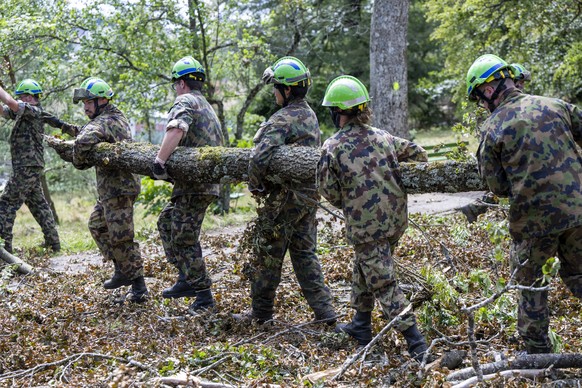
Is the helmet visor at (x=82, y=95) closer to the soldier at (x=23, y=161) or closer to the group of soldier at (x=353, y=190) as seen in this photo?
the group of soldier at (x=353, y=190)

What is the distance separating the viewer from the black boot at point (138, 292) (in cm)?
773

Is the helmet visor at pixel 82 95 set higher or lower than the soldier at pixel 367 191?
higher

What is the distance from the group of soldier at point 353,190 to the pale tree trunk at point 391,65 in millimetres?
4327

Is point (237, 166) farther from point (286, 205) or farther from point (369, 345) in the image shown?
point (369, 345)

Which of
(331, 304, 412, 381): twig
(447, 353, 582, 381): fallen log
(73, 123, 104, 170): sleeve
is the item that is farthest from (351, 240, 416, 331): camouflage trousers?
(73, 123, 104, 170): sleeve

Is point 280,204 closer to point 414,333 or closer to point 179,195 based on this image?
point 179,195

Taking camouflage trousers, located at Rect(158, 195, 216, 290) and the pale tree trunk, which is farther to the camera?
the pale tree trunk

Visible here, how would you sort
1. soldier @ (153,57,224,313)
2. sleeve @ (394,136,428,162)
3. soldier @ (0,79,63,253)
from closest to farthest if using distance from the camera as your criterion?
sleeve @ (394,136,428,162) < soldier @ (153,57,224,313) < soldier @ (0,79,63,253)

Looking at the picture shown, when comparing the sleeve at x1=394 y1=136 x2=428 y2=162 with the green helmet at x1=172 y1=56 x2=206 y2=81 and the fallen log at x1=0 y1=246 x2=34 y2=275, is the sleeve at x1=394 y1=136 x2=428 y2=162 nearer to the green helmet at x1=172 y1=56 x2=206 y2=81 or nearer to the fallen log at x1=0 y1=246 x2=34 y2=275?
the green helmet at x1=172 y1=56 x2=206 y2=81

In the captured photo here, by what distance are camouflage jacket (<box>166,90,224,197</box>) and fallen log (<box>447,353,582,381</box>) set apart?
136 inches

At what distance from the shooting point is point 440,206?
13133mm

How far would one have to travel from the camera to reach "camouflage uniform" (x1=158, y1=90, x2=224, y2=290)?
23.0ft

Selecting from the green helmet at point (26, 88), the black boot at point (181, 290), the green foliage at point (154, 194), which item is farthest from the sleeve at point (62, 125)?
the green foliage at point (154, 194)

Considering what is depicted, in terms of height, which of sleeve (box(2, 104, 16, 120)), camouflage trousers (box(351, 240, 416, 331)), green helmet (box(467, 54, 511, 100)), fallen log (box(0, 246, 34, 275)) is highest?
green helmet (box(467, 54, 511, 100))
